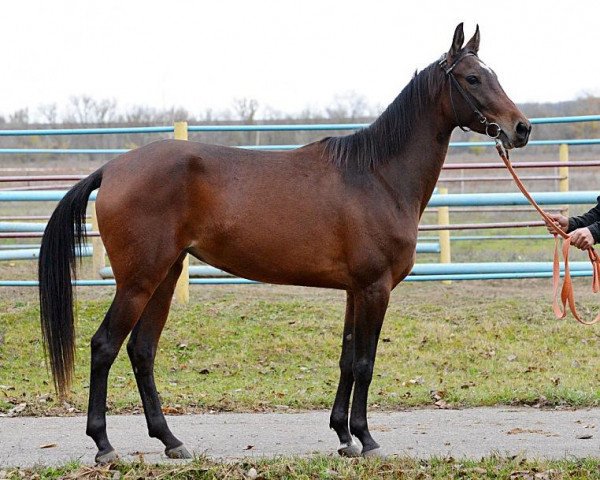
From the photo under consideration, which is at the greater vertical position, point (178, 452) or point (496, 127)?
point (496, 127)

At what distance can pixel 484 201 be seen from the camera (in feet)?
32.2

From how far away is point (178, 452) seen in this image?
5.47 meters

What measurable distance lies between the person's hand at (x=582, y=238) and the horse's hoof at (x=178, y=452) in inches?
106

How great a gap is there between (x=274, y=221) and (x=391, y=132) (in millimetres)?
989

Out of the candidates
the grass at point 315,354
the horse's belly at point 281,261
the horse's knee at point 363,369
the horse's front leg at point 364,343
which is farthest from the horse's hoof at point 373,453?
the grass at point 315,354

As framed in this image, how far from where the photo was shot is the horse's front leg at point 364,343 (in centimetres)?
544

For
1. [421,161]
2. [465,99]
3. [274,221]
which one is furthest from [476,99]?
[274,221]

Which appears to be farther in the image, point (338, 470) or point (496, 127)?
point (496, 127)

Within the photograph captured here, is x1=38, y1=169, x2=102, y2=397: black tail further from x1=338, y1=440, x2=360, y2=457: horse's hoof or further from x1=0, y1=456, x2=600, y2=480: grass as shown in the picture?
x1=338, y1=440, x2=360, y2=457: horse's hoof

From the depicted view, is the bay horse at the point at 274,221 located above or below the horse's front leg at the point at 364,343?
above

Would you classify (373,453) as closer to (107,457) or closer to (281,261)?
(281,261)

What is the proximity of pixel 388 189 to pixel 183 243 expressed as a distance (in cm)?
133

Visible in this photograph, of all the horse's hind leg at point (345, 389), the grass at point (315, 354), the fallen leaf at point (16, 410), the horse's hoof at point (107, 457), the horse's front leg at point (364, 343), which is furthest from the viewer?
the grass at point (315, 354)

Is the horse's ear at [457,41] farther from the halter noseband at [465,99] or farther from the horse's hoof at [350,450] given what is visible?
the horse's hoof at [350,450]
